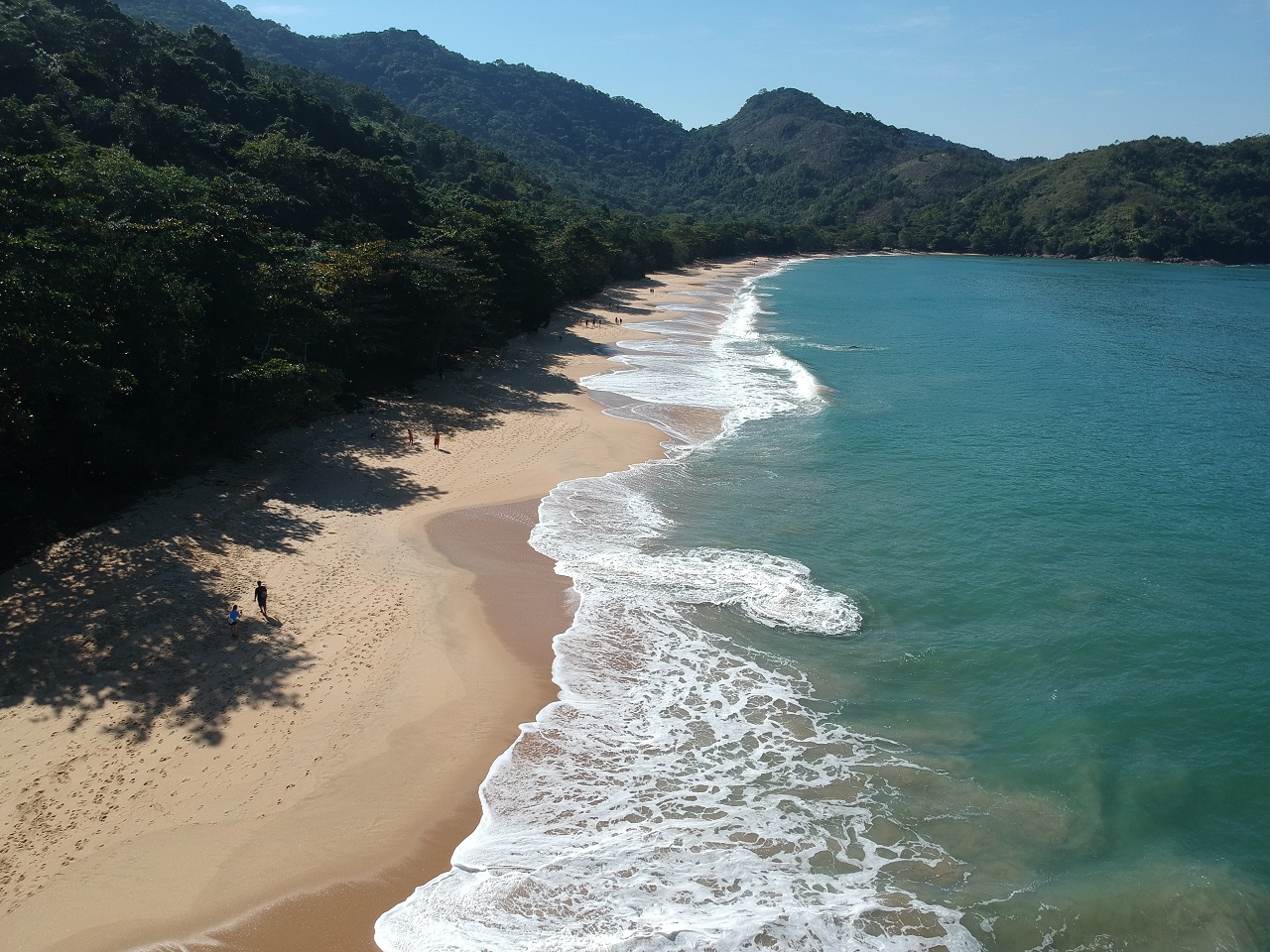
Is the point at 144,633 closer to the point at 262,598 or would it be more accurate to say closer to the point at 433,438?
the point at 262,598

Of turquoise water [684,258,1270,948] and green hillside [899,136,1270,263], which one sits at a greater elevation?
green hillside [899,136,1270,263]

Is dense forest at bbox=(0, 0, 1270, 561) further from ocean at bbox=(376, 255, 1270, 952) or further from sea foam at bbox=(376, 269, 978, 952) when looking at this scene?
sea foam at bbox=(376, 269, 978, 952)

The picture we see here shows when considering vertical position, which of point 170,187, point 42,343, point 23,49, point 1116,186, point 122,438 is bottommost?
point 122,438

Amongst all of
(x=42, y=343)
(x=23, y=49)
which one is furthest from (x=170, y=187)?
(x=23, y=49)

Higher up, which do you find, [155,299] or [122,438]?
[155,299]

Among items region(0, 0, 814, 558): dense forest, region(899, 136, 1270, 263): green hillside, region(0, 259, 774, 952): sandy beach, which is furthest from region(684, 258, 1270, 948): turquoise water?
region(899, 136, 1270, 263): green hillside

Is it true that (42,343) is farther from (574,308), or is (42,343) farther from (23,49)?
A: (574,308)
